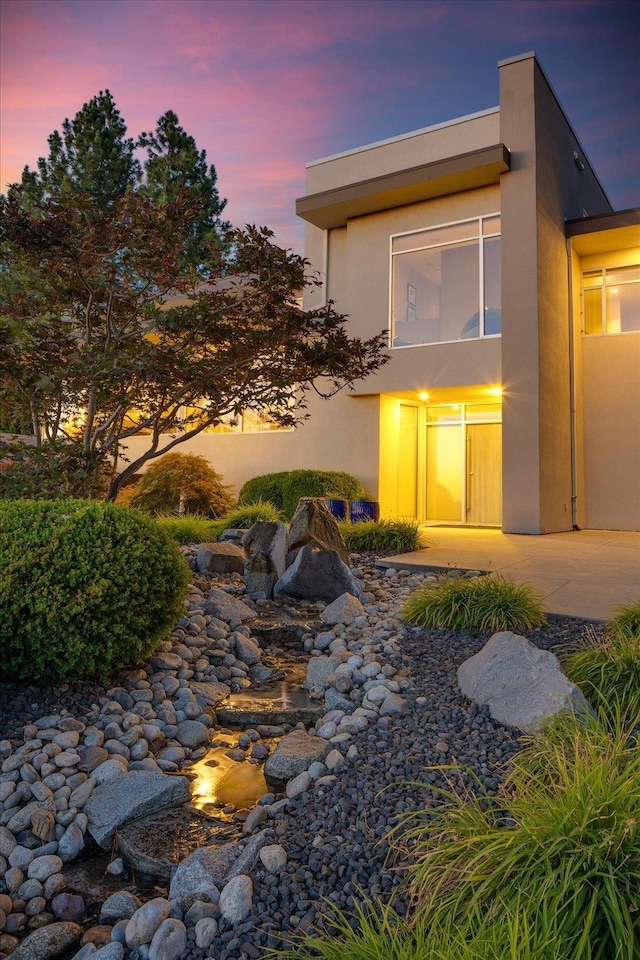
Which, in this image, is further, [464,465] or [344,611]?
[464,465]

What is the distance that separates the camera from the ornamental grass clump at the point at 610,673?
3.13m

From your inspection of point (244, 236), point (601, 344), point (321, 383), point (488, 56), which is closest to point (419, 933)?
point (244, 236)

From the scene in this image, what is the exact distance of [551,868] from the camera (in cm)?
181

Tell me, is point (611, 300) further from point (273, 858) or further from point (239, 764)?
point (273, 858)

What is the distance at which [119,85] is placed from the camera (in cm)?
1576

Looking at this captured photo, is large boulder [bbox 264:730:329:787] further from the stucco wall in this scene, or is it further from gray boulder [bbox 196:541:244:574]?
the stucco wall

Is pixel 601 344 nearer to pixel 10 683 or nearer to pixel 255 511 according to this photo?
pixel 255 511

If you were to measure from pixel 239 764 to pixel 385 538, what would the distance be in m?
4.93

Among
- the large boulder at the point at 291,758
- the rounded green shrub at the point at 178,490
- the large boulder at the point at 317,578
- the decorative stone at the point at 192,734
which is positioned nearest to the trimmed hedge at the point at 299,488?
the rounded green shrub at the point at 178,490

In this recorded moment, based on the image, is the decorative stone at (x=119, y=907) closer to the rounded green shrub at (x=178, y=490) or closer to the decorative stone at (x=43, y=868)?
the decorative stone at (x=43, y=868)

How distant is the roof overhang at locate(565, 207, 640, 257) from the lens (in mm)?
11047

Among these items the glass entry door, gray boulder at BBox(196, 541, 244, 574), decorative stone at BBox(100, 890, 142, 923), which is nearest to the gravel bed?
decorative stone at BBox(100, 890, 142, 923)

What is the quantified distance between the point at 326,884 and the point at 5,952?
117cm

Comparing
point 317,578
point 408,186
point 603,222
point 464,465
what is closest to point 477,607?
point 317,578
